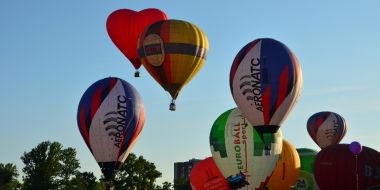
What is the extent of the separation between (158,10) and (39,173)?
23.1 metres

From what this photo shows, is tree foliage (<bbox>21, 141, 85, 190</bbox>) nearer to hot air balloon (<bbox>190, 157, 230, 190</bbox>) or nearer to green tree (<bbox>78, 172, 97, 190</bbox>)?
green tree (<bbox>78, 172, 97, 190</bbox>)

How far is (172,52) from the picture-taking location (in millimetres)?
30078

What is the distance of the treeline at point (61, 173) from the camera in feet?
160

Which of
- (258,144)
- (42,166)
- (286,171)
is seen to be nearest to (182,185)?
(42,166)

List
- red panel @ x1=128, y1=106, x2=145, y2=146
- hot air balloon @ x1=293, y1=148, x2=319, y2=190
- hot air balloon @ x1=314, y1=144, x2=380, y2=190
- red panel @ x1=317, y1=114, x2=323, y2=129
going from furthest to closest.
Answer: red panel @ x1=317, y1=114, x2=323, y2=129 < hot air balloon @ x1=293, y1=148, x2=319, y2=190 < hot air balloon @ x1=314, y1=144, x2=380, y2=190 < red panel @ x1=128, y1=106, x2=145, y2=146

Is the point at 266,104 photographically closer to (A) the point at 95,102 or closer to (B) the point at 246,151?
(B) the point at 246,151

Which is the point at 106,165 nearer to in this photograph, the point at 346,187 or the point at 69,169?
the point at 346,187

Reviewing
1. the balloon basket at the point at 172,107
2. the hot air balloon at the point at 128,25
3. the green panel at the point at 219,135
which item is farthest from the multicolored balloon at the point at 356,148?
the hot air balloon at the point at 128,25

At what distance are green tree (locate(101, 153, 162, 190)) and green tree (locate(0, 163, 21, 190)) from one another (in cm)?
930

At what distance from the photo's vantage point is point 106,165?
2816cm

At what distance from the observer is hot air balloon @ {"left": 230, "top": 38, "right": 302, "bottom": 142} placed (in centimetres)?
2622

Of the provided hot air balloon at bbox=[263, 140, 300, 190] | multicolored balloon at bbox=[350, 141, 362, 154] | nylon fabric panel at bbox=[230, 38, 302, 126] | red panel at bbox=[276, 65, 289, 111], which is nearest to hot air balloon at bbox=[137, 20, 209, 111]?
nylon fabric panel at bbox=[230, 38, 302, 126]

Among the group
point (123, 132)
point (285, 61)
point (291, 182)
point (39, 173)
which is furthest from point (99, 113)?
point (39, 173)

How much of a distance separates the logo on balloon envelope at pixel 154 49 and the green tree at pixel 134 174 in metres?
24.4
